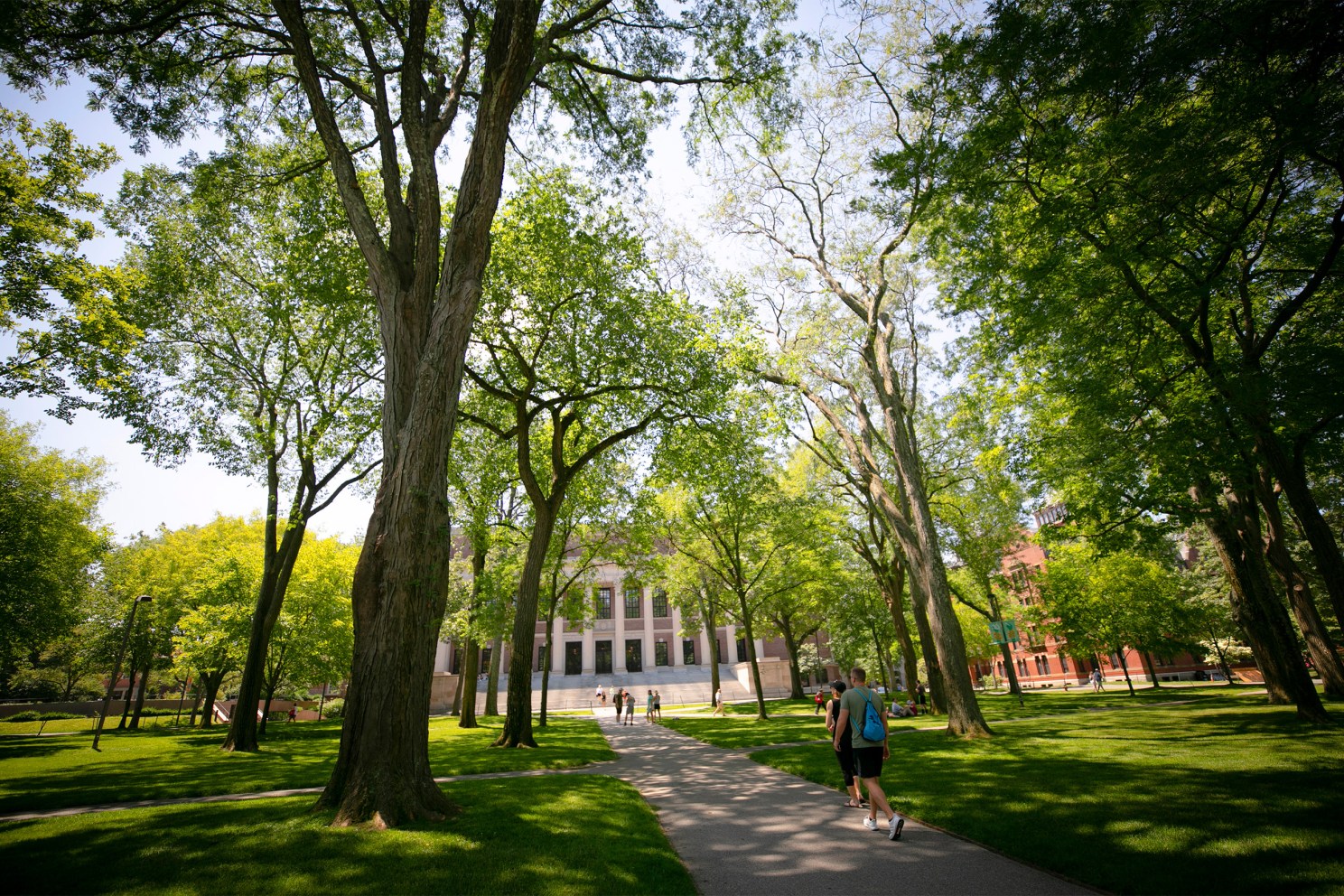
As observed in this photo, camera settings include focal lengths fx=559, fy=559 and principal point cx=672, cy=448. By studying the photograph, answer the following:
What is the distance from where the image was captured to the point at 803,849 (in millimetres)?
5742

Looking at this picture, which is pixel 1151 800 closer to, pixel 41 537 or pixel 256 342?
pixel 256 342

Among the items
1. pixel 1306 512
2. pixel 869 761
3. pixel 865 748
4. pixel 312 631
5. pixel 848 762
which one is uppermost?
pixel 1306 512

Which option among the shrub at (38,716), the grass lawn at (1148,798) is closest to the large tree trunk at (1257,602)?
the grass lawn at (1148,798)

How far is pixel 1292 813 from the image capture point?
554 cm

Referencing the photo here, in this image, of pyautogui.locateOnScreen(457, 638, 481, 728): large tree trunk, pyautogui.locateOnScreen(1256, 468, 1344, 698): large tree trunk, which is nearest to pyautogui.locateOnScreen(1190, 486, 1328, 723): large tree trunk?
pyautogui.locateOnScreen(1256, 468, 1344, 698): large tree trunk

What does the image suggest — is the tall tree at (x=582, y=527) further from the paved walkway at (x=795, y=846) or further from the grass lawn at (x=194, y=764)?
the paved walkway at (x=795, y=846)

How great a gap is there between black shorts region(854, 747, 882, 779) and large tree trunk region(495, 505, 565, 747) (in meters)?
10.2

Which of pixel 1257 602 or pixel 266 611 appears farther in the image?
pixel 266 611

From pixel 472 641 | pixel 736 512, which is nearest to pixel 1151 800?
pixel 736 512

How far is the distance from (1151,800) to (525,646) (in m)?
12.8

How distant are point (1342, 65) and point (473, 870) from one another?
1362cm

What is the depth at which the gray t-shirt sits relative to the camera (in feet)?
22.2

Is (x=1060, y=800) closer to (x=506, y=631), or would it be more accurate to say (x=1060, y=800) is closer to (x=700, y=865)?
(x=700, y=865)

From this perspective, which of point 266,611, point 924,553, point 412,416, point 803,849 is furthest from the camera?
point 266,611
